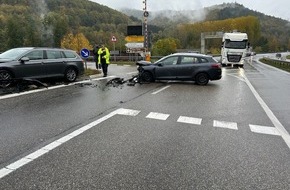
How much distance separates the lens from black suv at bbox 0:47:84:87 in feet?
41.5

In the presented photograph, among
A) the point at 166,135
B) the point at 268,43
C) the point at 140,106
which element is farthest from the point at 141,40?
the point at 268,43

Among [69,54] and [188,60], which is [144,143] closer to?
[188,60]

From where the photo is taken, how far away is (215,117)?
8195 millimetres

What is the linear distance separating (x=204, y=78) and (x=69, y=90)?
21.1 ft

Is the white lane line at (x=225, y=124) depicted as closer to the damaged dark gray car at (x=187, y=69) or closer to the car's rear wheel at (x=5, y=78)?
the damaged dark gray car at (x=187, y=69)

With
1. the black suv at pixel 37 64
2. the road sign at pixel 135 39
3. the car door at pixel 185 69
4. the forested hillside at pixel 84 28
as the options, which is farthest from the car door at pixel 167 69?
the forested hillside at pixel 84 28

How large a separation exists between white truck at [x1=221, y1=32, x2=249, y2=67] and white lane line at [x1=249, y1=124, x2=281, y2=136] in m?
25.6

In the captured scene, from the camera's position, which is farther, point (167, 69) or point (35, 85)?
point (167, 69)

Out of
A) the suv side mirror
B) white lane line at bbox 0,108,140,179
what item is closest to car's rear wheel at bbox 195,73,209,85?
the suv side mirror

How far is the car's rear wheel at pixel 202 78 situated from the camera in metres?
15.5

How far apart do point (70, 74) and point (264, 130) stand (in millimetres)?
10584

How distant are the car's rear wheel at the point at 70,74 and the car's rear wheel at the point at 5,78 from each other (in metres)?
2.91

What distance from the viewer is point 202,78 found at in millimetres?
15500

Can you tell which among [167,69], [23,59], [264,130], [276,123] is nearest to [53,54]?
[23,59]
